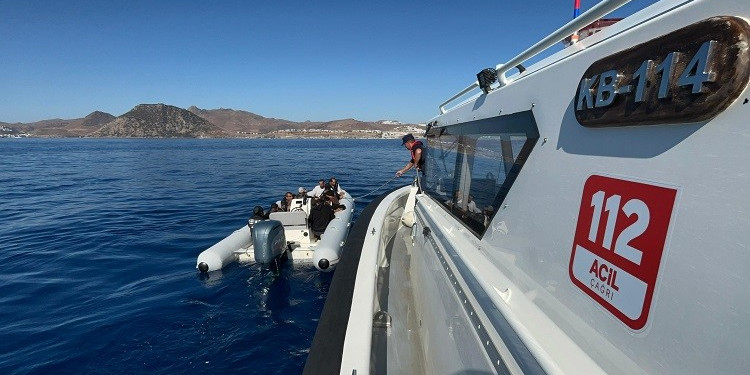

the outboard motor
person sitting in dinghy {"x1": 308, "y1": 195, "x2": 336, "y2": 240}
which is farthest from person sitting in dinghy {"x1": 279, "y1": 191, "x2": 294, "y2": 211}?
the outboard motor

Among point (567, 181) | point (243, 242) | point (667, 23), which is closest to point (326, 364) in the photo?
point (567, 181)

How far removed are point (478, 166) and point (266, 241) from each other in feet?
17.6

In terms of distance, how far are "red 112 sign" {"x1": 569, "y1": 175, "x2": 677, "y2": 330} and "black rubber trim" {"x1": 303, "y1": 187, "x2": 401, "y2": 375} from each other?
1.82 m

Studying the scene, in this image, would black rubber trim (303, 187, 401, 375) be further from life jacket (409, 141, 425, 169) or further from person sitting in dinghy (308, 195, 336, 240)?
person sitting in dinghy (308, 195, 336, 240)

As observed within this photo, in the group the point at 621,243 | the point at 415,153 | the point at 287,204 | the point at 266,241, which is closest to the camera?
the point at 621,243

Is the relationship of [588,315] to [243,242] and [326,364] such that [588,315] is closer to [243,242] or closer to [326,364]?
[326,364]

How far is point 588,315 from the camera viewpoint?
1.58 metres

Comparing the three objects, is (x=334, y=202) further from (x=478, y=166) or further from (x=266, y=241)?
(x=478, y=166)

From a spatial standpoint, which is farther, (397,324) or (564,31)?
(397,324)

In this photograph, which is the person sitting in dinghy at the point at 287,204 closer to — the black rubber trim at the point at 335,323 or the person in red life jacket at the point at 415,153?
the person in red life jacket at the point at 415,153

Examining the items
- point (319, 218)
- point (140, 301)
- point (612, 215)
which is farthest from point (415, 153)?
point (140, 301)

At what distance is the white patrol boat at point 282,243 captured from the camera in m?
7.58

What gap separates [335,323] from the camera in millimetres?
3312

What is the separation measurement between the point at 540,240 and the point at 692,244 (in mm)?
858
